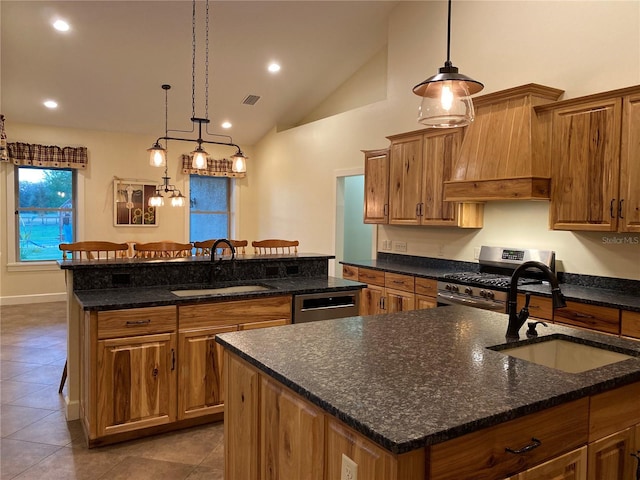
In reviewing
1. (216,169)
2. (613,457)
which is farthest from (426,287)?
(216,169)

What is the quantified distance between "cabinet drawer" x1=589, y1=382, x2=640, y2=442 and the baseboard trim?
297 inches

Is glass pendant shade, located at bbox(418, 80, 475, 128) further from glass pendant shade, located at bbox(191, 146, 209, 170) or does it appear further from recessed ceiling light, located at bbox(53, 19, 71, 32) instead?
recessed ceiling light, located at bbox(53, 19, 71, 32)

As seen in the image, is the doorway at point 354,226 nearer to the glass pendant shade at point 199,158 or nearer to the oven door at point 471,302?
the oven door at point 471,302

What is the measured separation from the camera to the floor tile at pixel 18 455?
2.50m

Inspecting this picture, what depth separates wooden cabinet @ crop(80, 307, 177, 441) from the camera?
2.64 m

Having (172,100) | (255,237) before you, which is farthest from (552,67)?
(255,237)

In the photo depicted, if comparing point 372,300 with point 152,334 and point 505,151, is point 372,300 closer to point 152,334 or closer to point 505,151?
point 505,151

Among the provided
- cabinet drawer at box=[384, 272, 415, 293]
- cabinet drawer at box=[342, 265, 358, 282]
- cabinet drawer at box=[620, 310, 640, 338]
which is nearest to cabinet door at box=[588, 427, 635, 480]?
cabinet drawer at box=[620, 310, 640, 338]

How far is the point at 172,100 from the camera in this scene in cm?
657

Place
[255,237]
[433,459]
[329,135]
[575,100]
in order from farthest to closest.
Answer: [255,237] → [329,135] → [575,100] → [433,459]

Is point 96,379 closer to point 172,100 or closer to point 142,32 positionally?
point 142,32

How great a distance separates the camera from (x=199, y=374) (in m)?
2.94

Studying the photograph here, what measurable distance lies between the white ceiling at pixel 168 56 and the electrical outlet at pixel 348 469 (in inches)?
189

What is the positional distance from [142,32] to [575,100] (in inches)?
170
